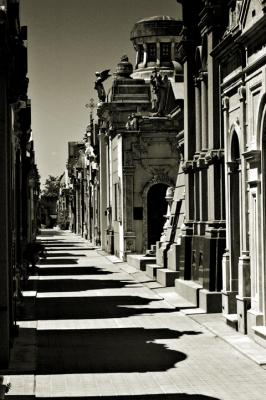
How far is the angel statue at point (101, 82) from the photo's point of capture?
165ft

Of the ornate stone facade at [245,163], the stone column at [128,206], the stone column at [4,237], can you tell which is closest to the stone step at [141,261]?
the stone column at [128,206]

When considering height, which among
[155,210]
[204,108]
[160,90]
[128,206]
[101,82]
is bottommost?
[155,210]

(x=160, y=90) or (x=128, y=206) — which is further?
(x=128, y=206)

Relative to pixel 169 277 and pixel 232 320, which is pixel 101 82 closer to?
pixel 169 277

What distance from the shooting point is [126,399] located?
11.6m

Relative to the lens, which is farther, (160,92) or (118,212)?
(118,212)

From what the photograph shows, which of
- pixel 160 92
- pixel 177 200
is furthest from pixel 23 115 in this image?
pixel 160 92

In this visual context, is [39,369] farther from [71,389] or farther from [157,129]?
[157,129]

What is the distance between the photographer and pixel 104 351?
1555 centimetres

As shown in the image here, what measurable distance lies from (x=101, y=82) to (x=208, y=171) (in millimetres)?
30365

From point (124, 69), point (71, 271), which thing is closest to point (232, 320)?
point (71, 271)

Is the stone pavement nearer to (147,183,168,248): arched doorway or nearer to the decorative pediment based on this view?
the decorative pediment

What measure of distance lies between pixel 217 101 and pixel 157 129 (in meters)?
18.4

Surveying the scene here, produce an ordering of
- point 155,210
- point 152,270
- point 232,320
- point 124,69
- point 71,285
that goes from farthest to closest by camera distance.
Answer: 1. point 124,69
2. point 155,210
3. point 152,270
4. point 71,285
5. point 232,320
